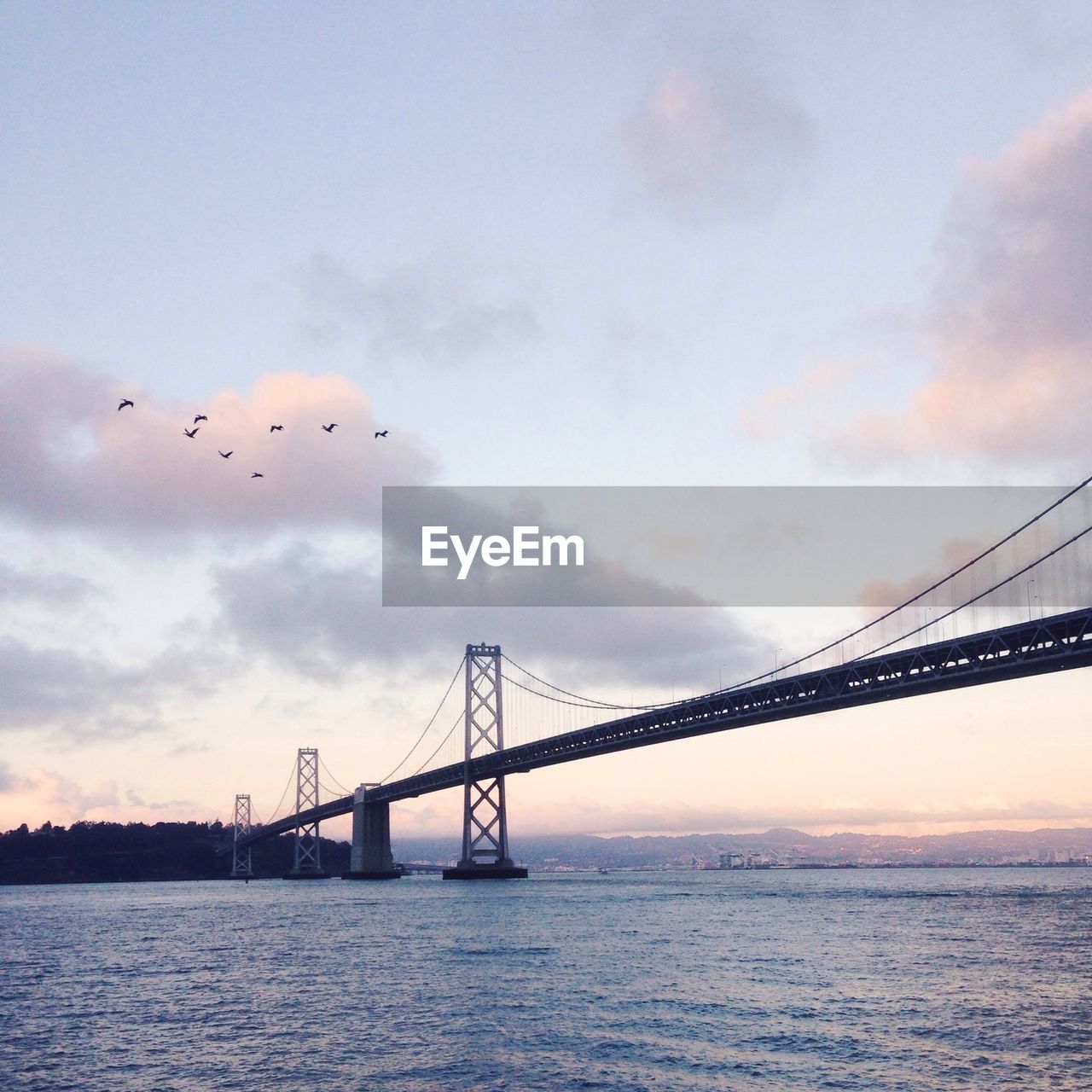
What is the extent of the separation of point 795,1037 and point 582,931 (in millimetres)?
22377

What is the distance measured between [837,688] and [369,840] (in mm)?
57802

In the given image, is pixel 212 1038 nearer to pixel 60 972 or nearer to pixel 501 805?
pixel 60 972

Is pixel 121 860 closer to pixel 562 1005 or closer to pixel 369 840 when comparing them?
pixel 369 840

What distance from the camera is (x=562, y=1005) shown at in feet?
83.0

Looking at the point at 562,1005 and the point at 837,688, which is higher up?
the point at 837,688

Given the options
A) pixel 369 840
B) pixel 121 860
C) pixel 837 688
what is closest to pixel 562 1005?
pixel 837 688

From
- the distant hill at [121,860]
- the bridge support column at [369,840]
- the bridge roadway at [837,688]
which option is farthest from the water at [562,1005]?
the distant hill at [121,860]

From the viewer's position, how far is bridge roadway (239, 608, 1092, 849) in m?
48.3

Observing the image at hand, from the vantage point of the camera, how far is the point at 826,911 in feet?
181

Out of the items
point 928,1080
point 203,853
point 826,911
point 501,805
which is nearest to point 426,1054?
point 928,1080

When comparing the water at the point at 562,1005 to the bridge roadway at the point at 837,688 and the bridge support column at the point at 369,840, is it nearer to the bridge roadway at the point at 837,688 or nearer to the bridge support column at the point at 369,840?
the bridge roadway at the point at 837,688

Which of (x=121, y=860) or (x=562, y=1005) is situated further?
(x=121, y=860)

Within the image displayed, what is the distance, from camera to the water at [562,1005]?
19.1 m

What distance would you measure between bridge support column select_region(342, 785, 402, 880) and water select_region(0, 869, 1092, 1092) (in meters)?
53.0
